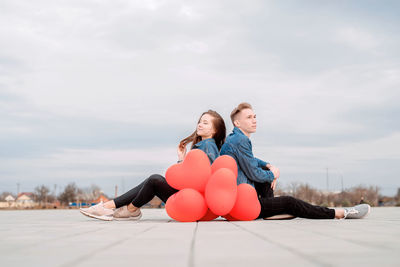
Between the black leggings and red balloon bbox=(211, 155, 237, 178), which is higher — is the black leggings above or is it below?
below

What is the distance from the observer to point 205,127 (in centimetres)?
570

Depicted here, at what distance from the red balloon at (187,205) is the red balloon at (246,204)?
409mm

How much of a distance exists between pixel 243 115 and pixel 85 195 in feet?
226

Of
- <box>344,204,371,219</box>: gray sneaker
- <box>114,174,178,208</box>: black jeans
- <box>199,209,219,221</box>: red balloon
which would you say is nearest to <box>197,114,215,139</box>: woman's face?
<box>114,174,178,208</box>: black jeans

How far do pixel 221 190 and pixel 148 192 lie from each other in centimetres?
118

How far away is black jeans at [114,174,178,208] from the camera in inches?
217

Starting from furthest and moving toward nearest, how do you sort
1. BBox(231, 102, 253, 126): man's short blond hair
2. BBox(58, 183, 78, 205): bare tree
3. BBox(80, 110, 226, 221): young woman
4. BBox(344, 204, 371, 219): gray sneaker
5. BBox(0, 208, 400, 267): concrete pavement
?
BBox(58, 183, 78, 205): bare tree, BBox(231, 102, 253, 126): man's short blond hair, BBox(344, 204, 371, 219): gray sneaker, BBox(80, 110, 226, 221): young woman, BBox(0, 208, 400, 267): concrete pavement

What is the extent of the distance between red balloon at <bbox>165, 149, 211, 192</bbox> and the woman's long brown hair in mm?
725

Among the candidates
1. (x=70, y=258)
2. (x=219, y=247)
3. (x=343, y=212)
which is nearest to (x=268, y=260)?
(x=219, y=247)

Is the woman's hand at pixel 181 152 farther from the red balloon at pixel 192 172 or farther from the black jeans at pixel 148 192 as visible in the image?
the red balloon at pixel 192 172

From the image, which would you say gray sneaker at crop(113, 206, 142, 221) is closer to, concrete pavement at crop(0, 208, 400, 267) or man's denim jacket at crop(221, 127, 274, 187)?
man's denim jacket at crop(221, 127, 274, 187)

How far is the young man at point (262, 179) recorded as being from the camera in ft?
17.8

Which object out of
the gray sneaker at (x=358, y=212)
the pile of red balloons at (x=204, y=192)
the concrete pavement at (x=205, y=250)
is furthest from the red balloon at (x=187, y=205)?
the gray sneaker at (x=358, y=212)

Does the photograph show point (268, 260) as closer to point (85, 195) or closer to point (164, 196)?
point (164, 196)
